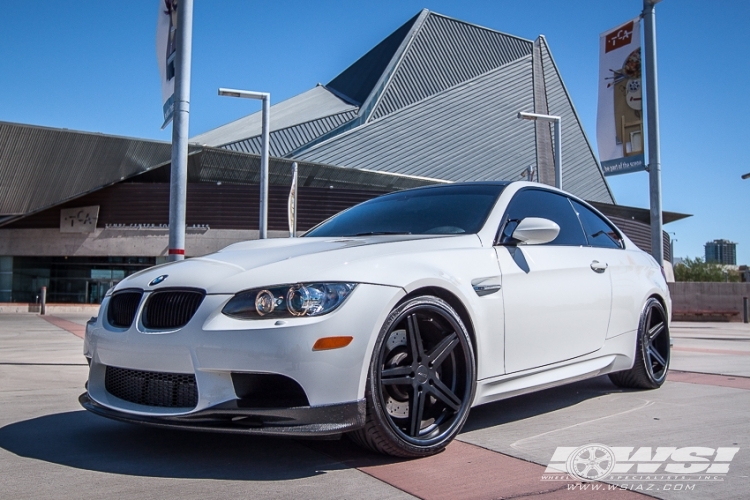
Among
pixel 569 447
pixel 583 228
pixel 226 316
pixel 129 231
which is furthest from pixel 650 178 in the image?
pixel 129 231

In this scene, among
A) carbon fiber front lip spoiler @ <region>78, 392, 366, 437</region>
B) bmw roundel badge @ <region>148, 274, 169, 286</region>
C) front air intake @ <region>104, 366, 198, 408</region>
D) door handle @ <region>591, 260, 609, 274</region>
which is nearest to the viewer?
carbon fiber front lip spoiler @ <region>78, 392, 366, 437</region>

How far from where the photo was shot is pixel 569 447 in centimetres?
343

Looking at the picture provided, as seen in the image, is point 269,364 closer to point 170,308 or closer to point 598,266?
point 170,308

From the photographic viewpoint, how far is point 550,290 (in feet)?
13.3

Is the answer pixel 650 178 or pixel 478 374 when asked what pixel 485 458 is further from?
pixel 650 178

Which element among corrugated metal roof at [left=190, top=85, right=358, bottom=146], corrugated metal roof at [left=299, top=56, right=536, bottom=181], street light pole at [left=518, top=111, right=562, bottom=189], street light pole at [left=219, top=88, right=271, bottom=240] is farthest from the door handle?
corrugated metal roof at [left=190, top=85, right=358, bottom=146]

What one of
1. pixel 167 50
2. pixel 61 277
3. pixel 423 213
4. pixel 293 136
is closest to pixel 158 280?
pixel 423 213

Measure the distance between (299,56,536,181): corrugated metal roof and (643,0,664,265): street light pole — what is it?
3795cm

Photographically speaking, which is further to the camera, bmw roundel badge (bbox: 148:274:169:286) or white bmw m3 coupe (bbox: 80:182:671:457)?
bmw roundel badge (bbox: 148:274:169:286)

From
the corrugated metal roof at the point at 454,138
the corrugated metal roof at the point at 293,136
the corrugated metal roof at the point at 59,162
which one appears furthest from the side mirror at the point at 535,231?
the corrugated metal roof at the point at 293,136

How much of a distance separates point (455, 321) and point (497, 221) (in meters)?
0.91

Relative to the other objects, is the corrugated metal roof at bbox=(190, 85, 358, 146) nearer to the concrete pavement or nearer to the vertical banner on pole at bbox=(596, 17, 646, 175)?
the vertical banner on pole at bbox=(596, 17, 646, 175)

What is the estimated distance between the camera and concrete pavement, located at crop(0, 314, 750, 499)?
2723mm

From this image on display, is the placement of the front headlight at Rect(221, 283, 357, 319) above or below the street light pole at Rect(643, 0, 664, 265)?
below
